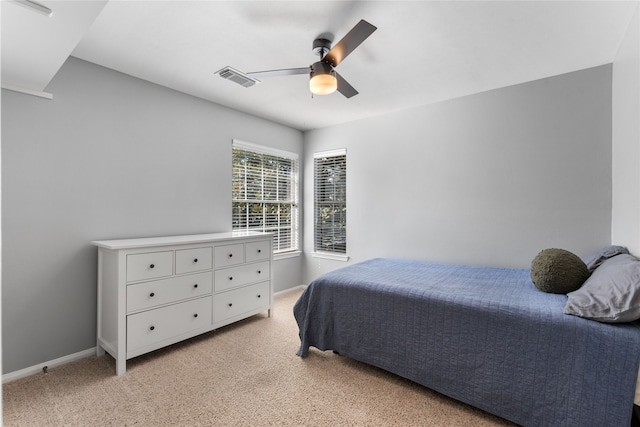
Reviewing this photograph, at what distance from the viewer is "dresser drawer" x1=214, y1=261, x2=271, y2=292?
10.6 feet

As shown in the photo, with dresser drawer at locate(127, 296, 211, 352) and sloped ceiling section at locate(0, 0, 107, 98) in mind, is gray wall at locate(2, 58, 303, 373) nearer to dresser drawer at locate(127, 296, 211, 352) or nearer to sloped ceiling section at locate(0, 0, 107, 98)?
sloped ceiling section at locate(0, 0, 107, 98)

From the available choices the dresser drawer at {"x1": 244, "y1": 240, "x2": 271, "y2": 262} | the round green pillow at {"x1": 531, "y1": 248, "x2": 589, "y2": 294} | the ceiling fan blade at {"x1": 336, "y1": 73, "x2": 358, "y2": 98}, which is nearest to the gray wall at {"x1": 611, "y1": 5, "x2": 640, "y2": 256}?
the round green pillow at {"x1": 531, "y1": 248, "x2": 589, "y2": 294}

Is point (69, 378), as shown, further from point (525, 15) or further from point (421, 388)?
point (525, 15)

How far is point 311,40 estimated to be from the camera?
250 cm

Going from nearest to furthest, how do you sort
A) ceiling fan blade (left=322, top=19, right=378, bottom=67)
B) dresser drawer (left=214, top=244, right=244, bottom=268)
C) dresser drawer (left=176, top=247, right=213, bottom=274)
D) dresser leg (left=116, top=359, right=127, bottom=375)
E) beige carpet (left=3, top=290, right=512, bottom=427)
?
ceiling fan blade (left=322, top=19, right=378, bottom=67)
beige carpet (left=3, top=290, right=512, bottom=427)
dresser leg (left=116, top=359, right=127, bottom=375)
dresser drawer (left=176, top=247, right=213, bottom=274)
dresser drawer (left=214, top=244, right=244, bottom=268)

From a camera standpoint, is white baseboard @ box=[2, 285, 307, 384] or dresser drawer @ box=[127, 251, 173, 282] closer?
white baseboard @ box=[2, 285, 307, 384]

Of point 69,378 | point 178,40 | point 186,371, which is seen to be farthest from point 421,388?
point 178,40

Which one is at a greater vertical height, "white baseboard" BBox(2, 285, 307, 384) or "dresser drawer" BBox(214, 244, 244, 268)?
"dresser drawer" BBox(214, 244, 244, 268)

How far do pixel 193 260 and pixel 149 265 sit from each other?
0.38 metres

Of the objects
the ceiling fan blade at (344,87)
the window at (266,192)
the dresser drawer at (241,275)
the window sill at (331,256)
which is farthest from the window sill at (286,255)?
the ceiling fan blade at (344,87)

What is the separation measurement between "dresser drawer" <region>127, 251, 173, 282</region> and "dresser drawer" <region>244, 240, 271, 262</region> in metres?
0.82

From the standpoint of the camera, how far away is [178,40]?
8.28 ft

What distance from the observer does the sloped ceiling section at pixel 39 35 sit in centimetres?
170

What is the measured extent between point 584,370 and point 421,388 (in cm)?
99
